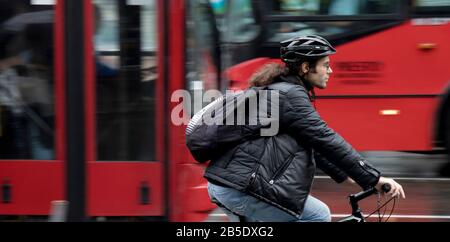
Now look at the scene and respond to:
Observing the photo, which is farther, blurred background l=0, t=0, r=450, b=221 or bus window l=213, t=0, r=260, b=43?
bus window l=213, t=0, r=260, b=43

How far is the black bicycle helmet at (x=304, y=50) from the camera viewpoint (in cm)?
395

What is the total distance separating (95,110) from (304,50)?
6.89 feet

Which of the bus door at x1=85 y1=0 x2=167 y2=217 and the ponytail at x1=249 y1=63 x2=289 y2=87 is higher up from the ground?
the ponytail at x1=249 y1=63 x2=289 y2=87

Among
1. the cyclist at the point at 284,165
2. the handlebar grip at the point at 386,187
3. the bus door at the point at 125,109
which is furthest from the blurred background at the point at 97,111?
the handlebar grip at the point at 386,187

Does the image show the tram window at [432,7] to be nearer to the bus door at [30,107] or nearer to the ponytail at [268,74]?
the bus door at [30,107]

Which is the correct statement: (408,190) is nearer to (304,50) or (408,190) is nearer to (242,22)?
(242,22)

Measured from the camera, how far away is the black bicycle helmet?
3949mm

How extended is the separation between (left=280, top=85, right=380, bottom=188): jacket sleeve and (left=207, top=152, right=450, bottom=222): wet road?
2506 millimetres

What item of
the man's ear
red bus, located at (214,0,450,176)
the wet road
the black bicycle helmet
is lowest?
the wet road

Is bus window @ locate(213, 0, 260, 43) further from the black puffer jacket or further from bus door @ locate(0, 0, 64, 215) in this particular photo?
the black puffer jacket

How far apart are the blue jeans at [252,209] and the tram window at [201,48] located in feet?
6.26

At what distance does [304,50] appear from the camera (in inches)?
156

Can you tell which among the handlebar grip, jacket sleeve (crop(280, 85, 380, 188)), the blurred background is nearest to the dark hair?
jacket sleeve (crop(280, 85, 380, 188))

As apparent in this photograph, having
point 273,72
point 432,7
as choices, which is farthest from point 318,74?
point 432,7
